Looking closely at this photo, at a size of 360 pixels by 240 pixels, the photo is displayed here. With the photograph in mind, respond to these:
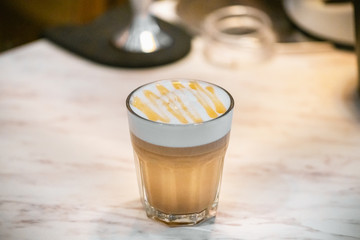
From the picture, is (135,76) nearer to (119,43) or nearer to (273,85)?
(119,43)

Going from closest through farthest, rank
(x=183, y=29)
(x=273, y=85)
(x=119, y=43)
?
(x=273, y=85) < (x=119, y=43) < (x=183, y=29)

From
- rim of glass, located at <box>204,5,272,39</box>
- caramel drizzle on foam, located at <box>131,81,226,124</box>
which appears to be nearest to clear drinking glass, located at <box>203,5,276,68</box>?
rim of glass, located at <box>204,5,272,39</box>

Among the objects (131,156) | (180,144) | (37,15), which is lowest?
(37,15)

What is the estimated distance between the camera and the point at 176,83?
1.98 ft

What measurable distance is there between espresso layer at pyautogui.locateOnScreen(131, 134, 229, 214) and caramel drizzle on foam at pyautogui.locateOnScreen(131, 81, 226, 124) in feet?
0.11

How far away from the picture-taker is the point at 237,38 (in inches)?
45.6

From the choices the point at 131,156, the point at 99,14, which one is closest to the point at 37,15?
the point at 99,14

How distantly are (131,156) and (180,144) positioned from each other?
0.76 ft

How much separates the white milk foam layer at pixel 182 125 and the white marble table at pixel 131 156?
126 millimetres

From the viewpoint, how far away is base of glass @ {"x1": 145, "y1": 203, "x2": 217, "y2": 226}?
600 mm

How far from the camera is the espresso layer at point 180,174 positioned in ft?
1.81

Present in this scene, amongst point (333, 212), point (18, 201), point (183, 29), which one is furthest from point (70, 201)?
point (183, 29)

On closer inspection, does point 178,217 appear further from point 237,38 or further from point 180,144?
point 237,38

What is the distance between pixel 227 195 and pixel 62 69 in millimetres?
545
